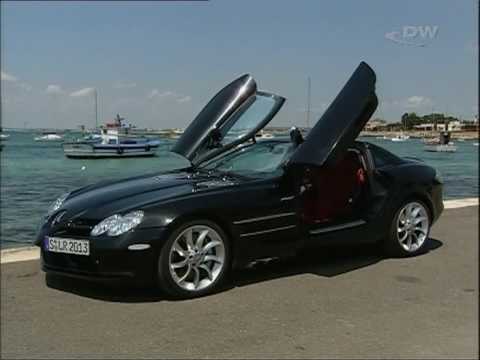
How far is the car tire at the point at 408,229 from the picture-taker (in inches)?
225

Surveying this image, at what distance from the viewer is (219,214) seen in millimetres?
4957

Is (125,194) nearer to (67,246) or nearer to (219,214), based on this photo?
(67,246)

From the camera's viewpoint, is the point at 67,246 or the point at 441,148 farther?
the point at 67,246

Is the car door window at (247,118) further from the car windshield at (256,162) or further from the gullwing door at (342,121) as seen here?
the car windshield at (256,162)

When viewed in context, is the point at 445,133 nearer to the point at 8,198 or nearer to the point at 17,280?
the point at 17,280

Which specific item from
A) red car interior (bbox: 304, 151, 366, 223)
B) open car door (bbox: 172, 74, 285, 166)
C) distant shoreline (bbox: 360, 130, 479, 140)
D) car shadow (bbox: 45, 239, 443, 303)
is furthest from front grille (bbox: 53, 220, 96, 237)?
distant shoreline (bbox: 360, 130, 479, 140)

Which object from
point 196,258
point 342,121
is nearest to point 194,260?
point 196,258

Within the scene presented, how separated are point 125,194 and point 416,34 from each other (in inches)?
137

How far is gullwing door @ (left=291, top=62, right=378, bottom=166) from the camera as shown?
5.07 feet

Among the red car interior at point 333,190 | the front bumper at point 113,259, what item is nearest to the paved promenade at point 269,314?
the front bumper at point 113,259

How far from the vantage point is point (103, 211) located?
4.38 m

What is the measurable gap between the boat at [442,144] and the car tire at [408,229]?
168 inches

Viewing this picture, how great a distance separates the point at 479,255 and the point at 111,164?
26932mm

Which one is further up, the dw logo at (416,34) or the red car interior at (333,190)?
the dw logo at (416,34)
